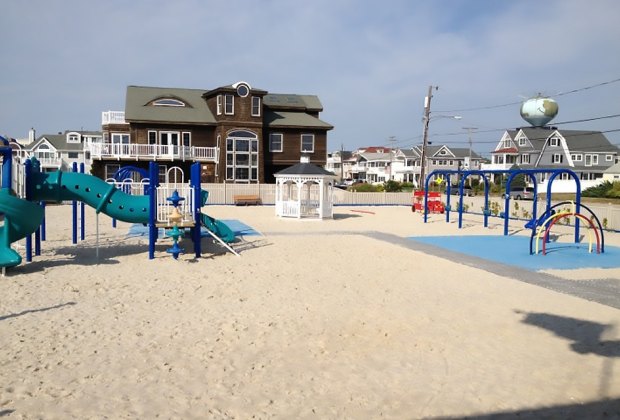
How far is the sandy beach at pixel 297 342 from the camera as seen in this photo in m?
4.81

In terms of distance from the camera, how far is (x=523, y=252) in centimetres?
1516

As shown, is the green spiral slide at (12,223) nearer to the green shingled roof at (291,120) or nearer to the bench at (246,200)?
the bench at (246,200)

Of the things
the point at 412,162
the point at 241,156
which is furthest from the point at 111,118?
the point at 412,162

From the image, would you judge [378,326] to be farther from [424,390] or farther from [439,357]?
[424,390]

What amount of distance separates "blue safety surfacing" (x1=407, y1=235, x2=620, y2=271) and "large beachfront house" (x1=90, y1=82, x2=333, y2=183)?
85.1 feet

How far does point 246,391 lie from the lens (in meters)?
5.05

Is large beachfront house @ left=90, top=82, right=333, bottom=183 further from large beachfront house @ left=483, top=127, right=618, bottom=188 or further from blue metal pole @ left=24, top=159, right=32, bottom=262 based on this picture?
large beachfront house @ left=483, top=127, right=618, bottom=188

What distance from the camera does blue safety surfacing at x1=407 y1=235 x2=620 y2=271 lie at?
1318cm

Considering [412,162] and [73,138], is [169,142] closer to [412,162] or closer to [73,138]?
[73,138]

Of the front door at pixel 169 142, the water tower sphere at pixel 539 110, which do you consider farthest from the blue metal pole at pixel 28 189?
the water tower sphere at pixel 539 110

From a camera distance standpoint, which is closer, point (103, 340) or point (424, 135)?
point (103, 340)

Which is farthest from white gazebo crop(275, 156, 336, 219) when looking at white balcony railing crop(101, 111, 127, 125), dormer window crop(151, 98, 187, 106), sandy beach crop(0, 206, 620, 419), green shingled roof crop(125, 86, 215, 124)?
white balcony railing crop(101, 111, 127, 125)

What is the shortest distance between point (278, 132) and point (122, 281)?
3488cm

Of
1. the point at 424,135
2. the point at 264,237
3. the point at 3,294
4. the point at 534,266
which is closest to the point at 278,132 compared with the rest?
the point at 424,135
